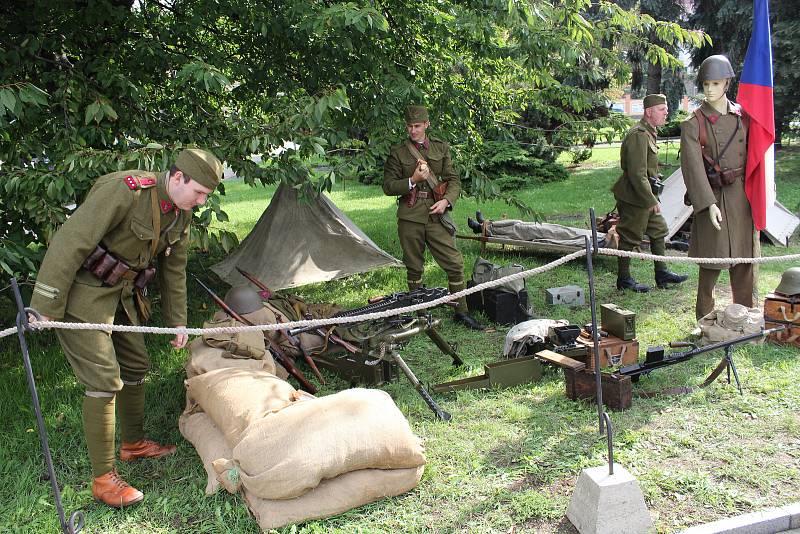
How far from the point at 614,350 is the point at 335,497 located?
2.58 m

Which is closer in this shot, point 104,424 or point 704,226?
point 104,424

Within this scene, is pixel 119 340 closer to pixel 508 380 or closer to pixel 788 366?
pixel 508 380

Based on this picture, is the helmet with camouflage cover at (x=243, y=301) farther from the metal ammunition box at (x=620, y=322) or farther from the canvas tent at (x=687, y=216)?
the canvas tent at (x=687, y=216)

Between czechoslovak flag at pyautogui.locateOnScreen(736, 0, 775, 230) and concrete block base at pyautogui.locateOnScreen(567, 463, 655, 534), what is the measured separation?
3.18 meters

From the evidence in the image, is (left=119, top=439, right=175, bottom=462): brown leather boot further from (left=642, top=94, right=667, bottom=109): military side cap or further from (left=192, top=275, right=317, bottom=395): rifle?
(left=642, top=94, right=667, bottom=109): military side cap

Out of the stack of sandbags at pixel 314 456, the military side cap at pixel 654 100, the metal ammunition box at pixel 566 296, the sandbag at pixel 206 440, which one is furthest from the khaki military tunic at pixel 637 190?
the sandbag at pixel 206 440

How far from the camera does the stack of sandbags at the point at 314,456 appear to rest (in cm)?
347

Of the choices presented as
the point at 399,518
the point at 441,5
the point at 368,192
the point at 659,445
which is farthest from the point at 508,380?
the point at 368,192

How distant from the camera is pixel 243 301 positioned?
5.43 m

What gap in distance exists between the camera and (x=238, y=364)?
457 centimetres

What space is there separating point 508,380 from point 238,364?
6.28ft

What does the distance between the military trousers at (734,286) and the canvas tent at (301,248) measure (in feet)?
10.9

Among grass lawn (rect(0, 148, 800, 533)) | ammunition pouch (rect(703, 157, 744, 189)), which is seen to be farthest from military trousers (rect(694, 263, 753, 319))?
ammunition pouch (rect(703, 157, 744, 189))

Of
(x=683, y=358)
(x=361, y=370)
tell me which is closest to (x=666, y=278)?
(x=683, y=358)
